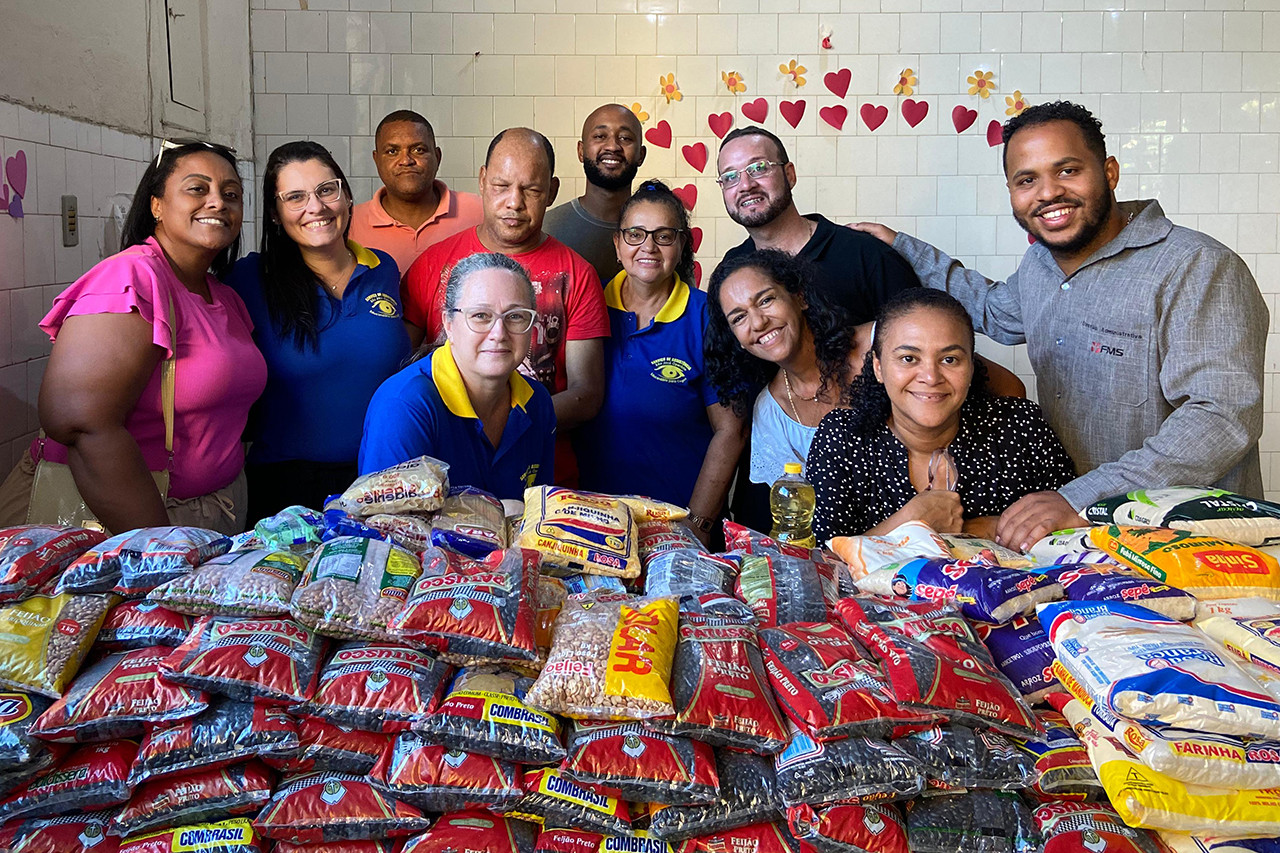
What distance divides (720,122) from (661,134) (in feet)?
1.00

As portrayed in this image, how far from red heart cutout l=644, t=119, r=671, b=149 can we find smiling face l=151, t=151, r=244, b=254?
2.71 meters

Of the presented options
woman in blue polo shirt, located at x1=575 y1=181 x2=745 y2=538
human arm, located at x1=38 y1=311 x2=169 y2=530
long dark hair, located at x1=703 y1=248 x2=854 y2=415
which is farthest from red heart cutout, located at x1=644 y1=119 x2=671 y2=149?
human arm, located at x1=38 y1=311 x2=169 y2=530

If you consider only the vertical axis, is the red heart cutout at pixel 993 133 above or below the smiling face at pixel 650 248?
above

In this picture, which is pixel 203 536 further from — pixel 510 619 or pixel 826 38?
pixel 826 38

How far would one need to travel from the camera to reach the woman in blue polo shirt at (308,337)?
8.27 feet

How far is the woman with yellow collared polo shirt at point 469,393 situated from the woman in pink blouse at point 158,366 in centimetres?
44

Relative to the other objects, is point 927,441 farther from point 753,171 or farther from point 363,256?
point 363,256

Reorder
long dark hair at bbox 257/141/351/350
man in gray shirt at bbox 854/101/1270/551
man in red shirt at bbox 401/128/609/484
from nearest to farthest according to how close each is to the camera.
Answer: man in gray shirt at bbox 854/101/1270/551 < long dark hair at bbox 257/141/351/350 < man in red shirt at bbox 401/128/609/484

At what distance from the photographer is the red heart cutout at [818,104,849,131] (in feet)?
15.2

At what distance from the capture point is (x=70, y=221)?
9.71 feet

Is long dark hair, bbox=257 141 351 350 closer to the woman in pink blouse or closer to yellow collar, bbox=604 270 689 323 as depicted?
the woman in pink blouse

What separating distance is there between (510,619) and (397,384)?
3.35 feet

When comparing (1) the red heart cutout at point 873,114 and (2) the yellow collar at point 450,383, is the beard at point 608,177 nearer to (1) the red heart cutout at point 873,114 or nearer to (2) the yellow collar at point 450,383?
(2) the yellow collar at point 450,383

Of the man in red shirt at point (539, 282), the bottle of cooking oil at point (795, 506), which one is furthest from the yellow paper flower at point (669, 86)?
the bottle of cooking oil at point (795, 506)
